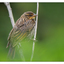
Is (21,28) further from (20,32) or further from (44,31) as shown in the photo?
(44,31)

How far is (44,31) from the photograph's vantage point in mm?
2477

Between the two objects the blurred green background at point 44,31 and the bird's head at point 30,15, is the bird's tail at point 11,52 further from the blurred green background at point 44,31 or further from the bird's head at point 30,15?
the bird's head at point 30,15

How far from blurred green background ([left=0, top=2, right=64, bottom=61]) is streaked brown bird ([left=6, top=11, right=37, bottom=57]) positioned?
9 centimetres

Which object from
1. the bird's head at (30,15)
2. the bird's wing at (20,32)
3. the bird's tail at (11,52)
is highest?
the bird's head at (30,15)

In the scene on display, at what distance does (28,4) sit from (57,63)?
0.81 metres

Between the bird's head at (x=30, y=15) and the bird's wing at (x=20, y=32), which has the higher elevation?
the bird's head at (x=30, y=15)

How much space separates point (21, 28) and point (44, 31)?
33 cm

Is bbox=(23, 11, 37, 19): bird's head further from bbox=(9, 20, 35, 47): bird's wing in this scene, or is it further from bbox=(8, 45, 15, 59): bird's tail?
bbox=(8, 45, 15, 59): bird's tail

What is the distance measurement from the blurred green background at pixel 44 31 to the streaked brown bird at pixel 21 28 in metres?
0.09

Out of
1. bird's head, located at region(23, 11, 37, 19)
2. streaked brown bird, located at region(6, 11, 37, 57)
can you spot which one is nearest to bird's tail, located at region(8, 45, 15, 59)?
streaked brown bird, located at region(6, 11, 37, 57)

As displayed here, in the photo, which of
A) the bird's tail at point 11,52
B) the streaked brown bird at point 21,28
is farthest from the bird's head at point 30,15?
the bird's tail at point 11,52

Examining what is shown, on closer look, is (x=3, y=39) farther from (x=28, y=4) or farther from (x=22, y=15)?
(x=28, y=4)

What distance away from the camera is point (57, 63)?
2.45 meters

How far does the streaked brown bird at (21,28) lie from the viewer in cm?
227
